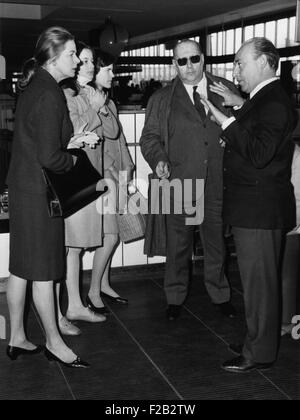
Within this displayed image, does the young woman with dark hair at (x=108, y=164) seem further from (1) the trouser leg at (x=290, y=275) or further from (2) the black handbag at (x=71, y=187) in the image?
(1) the trouser leg at (x=290, y=275)

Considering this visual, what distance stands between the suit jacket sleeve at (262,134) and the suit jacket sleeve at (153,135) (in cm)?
94

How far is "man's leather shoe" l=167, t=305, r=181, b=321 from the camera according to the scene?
11.4 feet

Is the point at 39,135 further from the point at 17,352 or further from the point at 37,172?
the point at 17,352

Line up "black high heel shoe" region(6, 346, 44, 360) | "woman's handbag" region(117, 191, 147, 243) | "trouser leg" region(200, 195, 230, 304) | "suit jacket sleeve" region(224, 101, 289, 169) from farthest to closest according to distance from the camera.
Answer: "woman's handbag" region(117, 191, 147, 243), "trouser leg" region(200, 195, 230, 304), "black high heel shoe" region(6, 346, 44, 360), "suit jacket sleeve" region(224, 101, 289, 169)

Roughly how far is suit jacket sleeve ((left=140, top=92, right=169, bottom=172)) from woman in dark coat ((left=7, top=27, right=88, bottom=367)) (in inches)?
32.1

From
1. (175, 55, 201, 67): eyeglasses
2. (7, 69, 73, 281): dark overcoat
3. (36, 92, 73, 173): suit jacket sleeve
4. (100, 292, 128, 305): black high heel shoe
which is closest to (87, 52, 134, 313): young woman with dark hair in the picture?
(100, 292, 128, 305): black high heel shoe

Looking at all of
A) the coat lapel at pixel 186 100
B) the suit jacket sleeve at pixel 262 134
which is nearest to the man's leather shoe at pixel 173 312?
the coat lapel at pixel 186 100

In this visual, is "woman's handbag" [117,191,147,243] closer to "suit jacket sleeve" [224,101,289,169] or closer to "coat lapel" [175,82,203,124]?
"coat lapel" [175,82,203,124]

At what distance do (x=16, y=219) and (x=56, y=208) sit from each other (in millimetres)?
215

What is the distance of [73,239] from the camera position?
10.6ft

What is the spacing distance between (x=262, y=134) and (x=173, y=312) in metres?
1.43

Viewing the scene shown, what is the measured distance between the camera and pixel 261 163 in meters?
2.45
